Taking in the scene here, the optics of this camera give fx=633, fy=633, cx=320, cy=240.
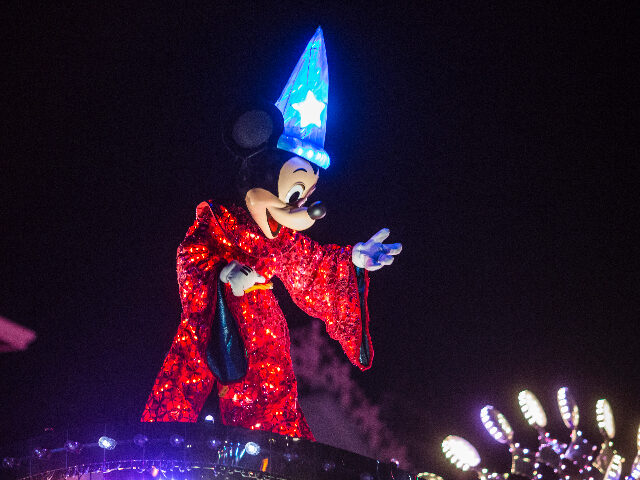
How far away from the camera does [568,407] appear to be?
2.88 meters

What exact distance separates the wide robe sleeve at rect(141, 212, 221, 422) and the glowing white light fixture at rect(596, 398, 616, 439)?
1968 mm

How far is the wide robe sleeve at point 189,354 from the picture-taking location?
1.75m

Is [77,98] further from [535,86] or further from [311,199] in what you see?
[535,86]

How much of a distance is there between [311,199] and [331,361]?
0.73 meters

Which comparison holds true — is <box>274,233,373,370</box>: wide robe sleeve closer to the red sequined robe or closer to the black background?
the red sequined robe

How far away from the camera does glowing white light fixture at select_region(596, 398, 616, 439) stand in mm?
2926

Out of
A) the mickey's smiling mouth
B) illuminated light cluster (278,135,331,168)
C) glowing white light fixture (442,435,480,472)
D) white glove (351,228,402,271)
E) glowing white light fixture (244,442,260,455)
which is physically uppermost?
illuminated light cluster (278,135,331,168)

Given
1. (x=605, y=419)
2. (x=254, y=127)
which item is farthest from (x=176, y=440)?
(x=605, y=419)

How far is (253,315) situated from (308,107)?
2.29ft

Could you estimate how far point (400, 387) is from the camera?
2.88m

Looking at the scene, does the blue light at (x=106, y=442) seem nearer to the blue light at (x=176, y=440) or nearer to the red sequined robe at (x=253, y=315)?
the blue light at (x=176, y=440)

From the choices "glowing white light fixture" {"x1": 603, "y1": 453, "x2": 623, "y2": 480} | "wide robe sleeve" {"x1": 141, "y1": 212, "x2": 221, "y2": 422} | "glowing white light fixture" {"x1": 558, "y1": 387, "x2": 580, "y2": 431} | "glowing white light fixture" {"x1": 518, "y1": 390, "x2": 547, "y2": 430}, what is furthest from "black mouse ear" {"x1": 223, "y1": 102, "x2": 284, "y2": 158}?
"glowing white light fixture" {"x1": 603, "y1": 453, "x2": 623, "y2": 480}

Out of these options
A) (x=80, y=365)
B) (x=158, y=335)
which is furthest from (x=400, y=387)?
(x=80, y=365)

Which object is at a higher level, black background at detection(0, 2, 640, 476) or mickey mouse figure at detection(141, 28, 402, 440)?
black background at detection(0, 2, 640, 476)
